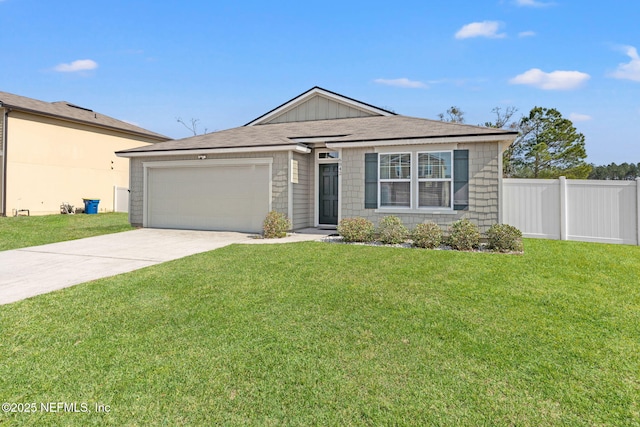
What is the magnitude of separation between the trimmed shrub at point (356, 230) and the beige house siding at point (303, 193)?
8.52ft

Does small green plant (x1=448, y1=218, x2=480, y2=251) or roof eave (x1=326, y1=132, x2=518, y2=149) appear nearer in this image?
small green plant (x1=448, y1=218, x2=480, y2=251)

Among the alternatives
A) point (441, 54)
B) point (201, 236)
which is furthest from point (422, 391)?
point (441, 54)

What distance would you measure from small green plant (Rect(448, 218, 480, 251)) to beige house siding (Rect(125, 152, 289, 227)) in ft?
17.4

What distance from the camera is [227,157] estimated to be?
41.0 feet

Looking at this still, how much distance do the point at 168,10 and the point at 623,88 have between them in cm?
2483

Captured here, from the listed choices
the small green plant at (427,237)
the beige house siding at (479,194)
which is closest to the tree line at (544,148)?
the beige house siding at (479,194)

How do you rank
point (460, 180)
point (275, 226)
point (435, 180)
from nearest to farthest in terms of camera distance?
point (460, 180), point (435, 180), point (275, 226)

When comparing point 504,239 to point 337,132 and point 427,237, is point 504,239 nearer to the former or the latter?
point 427,237

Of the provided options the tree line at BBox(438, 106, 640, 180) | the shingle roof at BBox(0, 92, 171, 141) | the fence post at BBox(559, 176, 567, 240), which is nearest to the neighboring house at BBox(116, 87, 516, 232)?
the fence post at BBox(559, 176, 567, 240)

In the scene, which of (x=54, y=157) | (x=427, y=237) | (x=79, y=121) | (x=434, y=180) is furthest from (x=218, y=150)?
(x=79, y=121)

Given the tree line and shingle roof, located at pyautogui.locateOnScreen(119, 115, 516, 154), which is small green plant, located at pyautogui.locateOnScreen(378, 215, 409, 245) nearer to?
shingle roof, located at pyautogui.locateOnScreen(119, 115, 516, 154)

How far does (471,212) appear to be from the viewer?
9.73 m

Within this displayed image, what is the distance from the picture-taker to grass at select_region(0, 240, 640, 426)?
8.70ft

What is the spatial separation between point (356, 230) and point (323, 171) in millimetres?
3791
